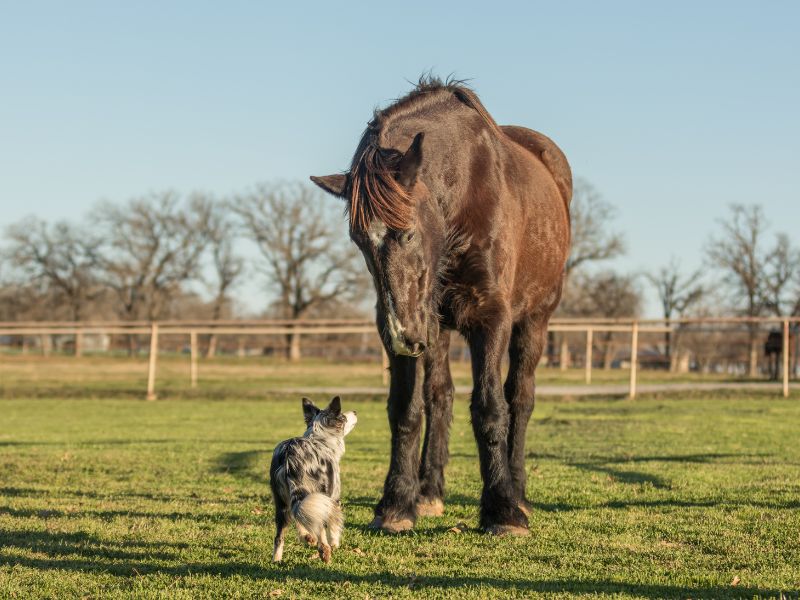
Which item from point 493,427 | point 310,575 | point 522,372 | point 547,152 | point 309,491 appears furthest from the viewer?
point 547,152

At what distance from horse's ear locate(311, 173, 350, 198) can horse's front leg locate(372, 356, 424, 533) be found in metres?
1.16

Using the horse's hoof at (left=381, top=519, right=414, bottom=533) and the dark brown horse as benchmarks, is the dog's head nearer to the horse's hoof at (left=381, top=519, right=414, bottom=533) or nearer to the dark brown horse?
the dark brown horse

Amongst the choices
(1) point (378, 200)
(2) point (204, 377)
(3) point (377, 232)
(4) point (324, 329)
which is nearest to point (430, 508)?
(3) point (377, 232)

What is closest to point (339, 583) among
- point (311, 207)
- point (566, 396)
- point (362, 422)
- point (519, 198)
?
point (519, 198)

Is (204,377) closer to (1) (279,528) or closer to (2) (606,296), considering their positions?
(1) (279,528)

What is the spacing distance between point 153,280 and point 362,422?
5991 centimetres

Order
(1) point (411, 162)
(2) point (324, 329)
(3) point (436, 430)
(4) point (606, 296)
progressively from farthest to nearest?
(4) point (606, 296) → (2) point (324, 329) → (3) point (436, 430) → (1) point (411, 162)

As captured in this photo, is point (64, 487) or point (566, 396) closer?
point (64, 487)

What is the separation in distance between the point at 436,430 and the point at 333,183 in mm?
2133

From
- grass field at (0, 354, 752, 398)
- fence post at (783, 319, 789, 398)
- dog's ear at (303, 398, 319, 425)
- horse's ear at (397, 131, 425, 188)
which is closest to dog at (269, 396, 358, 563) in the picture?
A: dog's ear at (303, 398, 319, 425)

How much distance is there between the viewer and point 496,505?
5770 mm

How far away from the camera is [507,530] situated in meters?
5.71

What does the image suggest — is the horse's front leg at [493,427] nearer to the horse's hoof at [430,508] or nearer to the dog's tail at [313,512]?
the horse's hoof at [430,508]

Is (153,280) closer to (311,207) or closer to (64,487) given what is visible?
(311,207)
